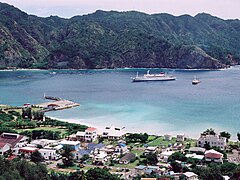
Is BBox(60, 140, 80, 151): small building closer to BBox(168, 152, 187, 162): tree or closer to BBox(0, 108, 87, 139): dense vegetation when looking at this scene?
BBox(0, 108, 87, 139): dense vegetation

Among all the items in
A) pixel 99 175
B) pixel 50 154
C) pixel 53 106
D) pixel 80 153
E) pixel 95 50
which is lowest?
pixel 53 106

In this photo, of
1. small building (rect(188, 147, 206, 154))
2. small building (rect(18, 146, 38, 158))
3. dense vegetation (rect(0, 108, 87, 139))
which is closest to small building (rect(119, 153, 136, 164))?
small building (rect(188, 147, 206, 154))

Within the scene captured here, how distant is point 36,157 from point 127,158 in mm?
5762

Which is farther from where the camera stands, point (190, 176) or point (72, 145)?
point (72, 145)

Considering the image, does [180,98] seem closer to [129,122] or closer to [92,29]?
[129,122]

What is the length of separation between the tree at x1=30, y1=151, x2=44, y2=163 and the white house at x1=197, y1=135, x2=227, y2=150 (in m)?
11.5

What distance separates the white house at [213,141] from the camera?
29.6m

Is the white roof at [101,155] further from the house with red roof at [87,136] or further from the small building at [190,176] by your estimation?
the small building at [190,176]

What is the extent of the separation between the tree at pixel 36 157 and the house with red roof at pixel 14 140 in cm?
288

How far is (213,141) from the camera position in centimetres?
2986

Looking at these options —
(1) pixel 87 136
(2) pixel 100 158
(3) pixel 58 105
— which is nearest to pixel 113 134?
(1) pixel 87 136

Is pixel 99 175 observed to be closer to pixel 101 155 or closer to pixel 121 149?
pixel 101 155

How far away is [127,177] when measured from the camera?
2316 cm

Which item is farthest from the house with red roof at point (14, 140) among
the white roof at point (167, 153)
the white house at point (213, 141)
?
the white house at point (213, 141)
